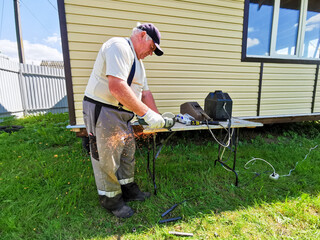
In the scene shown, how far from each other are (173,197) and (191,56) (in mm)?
2748

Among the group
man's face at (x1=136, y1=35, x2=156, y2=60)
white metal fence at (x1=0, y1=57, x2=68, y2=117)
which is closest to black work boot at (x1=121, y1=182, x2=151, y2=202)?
man's face at (x1=136, y1=35, x2=156, y2=60)

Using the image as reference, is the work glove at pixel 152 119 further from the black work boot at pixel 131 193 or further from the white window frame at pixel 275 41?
the white window frame at pixel 275 41

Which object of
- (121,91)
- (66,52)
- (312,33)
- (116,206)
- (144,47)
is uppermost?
(312,33)

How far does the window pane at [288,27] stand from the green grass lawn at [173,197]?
2528 millimetres

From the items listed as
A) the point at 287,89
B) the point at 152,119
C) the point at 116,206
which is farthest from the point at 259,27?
the point at 116,206

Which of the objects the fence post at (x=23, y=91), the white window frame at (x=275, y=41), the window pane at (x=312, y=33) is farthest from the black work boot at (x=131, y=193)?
the fence post at (x=23, y=91)

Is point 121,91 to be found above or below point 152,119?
above

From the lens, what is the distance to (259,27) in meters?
4.11

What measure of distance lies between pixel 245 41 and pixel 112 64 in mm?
3528

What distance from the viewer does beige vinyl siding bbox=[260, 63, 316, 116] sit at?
164 inches

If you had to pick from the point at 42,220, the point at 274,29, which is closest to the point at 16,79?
the point at 42,220

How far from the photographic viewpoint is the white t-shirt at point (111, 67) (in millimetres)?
1548

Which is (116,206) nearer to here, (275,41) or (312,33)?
(275,41)

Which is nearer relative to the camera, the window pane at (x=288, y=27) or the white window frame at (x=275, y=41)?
the white window frame at (x=275, y=41)
